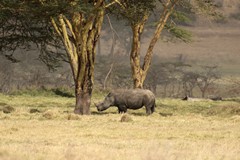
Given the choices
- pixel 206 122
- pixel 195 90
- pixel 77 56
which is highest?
pixel 77 56

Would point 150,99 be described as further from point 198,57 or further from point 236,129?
point 198,57

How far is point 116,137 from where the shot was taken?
63.5 feet

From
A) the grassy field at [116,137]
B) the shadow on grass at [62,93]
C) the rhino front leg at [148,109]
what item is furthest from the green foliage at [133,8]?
the shadow on grass at [62,93]

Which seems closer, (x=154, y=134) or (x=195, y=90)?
(x=154, y=134)

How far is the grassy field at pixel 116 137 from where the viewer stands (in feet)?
47.6

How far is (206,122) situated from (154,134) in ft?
16.8

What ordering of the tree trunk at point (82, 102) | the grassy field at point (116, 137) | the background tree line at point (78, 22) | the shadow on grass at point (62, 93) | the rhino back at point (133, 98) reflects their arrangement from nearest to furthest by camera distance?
the grassy field at point (116, 137), the background tree line at point (78, 22), the tree trunk at point (82, 102), the rhino back at point (133, 98), the shadow on grass at point (62, 93)

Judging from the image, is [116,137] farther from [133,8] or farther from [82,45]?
[133,8]

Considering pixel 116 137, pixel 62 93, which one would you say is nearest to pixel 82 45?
pixel 116 137

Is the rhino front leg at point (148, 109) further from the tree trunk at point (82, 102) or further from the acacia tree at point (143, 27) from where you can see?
the acacia tree at point (143, 27)

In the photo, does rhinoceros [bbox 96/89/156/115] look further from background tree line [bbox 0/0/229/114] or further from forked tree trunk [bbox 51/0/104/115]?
forked tree trunk [bbox 51/0/104/115]

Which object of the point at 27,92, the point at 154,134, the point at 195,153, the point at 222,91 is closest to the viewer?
the point at 195,153

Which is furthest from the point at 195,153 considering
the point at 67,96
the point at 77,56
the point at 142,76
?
the point at 67,96

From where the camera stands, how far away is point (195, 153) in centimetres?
1548
